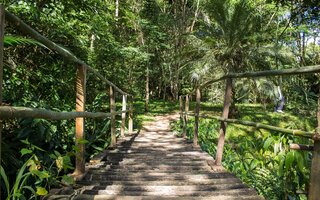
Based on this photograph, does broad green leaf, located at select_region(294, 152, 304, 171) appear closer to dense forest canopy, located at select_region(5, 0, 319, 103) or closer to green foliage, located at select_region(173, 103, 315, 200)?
green foliage, located at select_region(173, 103, 315, 200)

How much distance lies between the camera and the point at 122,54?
34.2 feet

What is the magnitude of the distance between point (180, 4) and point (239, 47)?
26.5 ft

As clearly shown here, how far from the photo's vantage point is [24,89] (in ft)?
12.6

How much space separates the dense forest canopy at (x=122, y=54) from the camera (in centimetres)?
346

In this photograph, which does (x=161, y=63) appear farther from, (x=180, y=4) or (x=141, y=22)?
(x=141, y=22)

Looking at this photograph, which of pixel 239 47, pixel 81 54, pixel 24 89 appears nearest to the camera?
pixel 24 89

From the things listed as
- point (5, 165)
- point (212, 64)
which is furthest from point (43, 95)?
point (212, 64)

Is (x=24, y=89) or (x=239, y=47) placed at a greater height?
(x=239, y=47)

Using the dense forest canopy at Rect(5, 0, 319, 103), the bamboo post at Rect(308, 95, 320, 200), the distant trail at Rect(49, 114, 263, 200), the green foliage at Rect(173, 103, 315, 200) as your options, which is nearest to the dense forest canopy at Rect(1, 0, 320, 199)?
the dense forest canopy at Rect(5, 0, 319, 103)

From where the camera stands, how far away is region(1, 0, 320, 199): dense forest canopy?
11.3 ft

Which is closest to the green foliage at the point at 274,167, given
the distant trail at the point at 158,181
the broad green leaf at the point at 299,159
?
the broad green leaf at the point at 299,159

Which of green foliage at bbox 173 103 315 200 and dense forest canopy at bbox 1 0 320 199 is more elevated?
dense forest canopy at bbox 1 0 320 199

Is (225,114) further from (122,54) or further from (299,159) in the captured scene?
(122,54)

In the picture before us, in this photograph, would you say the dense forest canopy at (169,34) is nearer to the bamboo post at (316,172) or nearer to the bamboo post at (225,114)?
the bamboo post at (225,114)
